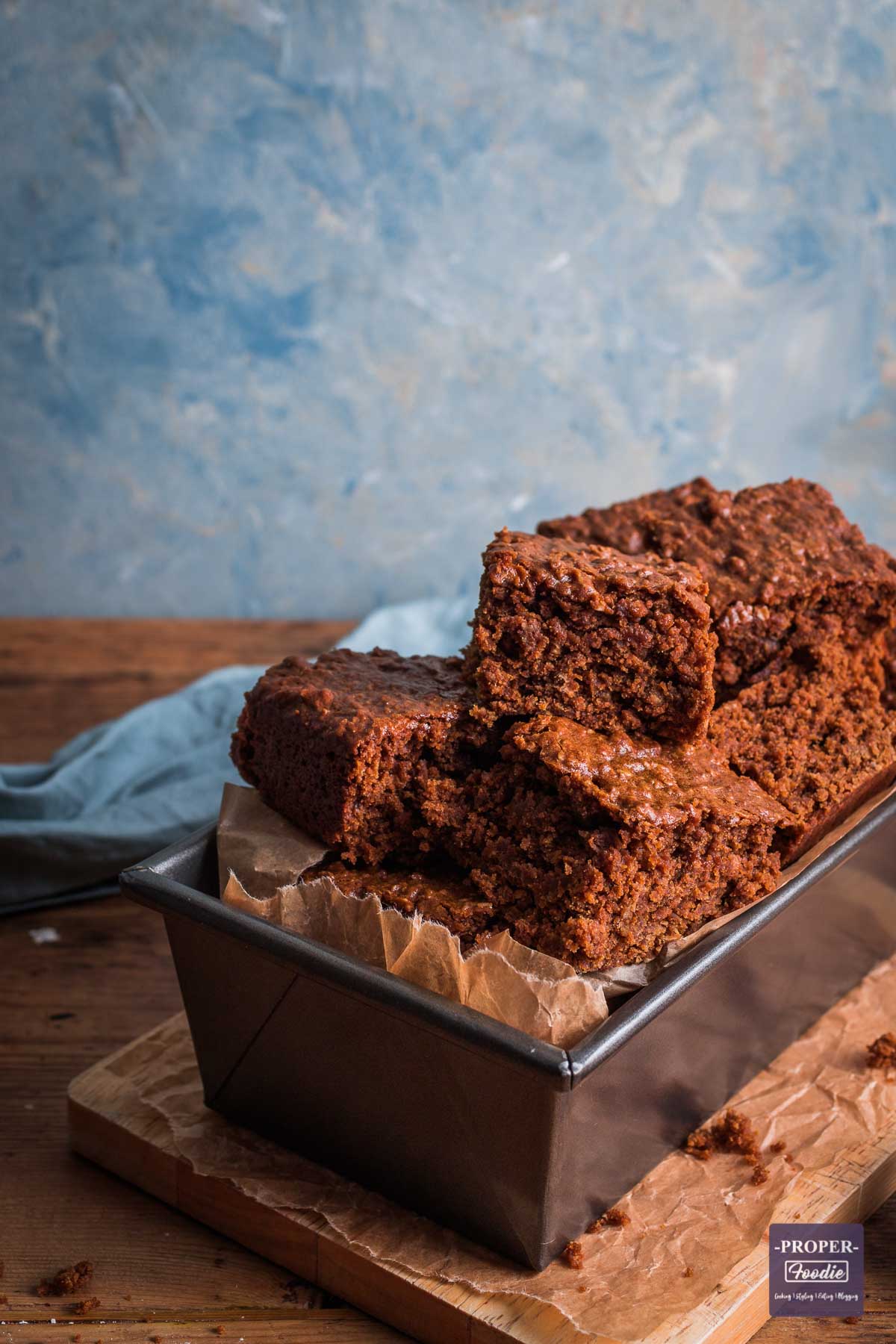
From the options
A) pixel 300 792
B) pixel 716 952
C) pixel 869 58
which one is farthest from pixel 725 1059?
pixel 869 58

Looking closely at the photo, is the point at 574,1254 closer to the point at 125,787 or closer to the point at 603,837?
the point at 603,837

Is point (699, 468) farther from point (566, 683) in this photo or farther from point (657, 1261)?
point (657, 1261)

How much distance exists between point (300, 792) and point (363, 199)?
2.31m

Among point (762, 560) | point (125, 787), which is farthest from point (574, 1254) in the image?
point (125, 787)

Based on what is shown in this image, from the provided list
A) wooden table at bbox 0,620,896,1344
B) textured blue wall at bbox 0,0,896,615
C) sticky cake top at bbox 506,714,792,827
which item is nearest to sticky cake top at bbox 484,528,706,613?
sticky cake top at bbox 506,714,792,827

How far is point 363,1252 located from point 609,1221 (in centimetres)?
31

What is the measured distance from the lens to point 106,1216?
5.82ft

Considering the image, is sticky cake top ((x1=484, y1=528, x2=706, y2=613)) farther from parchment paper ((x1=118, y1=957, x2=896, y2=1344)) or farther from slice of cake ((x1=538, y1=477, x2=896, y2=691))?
parchment paper ((x1=118, y1=957, x2=896, y2=1344))

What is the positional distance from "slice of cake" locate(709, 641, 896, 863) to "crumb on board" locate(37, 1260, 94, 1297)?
1020 millimetres

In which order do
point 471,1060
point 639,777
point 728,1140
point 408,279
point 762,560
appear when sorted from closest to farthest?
point 471,1060 → point 639,777 → point 728,1140 → point 762,560 → point 408,279

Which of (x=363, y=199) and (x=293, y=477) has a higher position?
(x=363, y=199)

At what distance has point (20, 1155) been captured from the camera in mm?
1886

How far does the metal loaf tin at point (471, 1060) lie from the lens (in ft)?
4.89

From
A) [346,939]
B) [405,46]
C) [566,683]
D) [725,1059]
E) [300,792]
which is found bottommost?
[725,1059]
